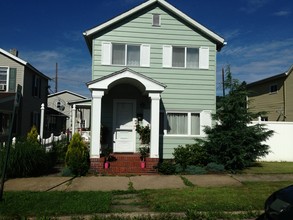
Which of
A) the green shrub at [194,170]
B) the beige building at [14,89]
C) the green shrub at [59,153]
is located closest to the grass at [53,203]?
the green shrub at [194,170]

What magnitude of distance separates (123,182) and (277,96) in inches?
768

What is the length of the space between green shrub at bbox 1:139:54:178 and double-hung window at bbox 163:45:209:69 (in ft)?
23.9

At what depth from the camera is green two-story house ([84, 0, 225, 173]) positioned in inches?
569

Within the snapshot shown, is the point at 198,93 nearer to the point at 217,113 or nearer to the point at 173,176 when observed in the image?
the point at 217,113

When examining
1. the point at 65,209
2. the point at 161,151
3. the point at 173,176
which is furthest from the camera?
the point at 161,151

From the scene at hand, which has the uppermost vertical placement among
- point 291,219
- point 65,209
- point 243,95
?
point 243,95

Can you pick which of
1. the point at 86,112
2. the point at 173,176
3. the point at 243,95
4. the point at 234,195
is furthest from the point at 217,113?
the point at 86,112

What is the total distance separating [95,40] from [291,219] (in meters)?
12.0

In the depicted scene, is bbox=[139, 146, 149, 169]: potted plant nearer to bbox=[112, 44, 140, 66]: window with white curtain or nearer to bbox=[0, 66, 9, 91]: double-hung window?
bbox=[112, 44, 140, 66]: window with white curtain

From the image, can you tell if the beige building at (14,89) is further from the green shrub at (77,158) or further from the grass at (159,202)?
the grass at (159,202)

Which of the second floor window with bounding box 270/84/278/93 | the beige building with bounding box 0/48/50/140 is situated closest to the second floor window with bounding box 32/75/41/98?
the beige building with bounding box 0/48/50/140

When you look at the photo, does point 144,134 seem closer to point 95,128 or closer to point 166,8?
point 95,128

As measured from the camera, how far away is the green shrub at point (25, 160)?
429 inches

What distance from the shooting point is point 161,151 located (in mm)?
14422
